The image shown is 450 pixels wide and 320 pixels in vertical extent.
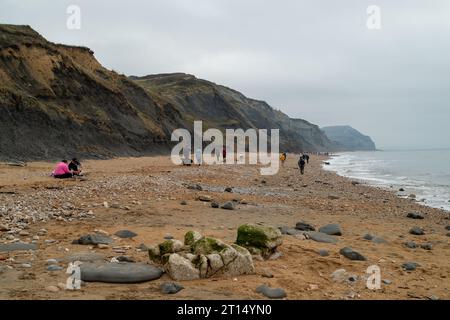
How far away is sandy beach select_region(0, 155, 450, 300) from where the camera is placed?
7.31m

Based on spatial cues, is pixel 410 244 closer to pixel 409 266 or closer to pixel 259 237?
pixel 409 266

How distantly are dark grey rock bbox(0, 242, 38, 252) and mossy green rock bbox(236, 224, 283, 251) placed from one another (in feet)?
14.8

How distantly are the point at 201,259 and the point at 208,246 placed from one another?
0.36m

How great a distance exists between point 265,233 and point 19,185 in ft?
39.1

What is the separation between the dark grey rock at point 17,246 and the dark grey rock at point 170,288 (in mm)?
3794

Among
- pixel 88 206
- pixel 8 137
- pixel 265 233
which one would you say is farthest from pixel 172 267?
pixel 8 137

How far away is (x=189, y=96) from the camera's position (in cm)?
11662

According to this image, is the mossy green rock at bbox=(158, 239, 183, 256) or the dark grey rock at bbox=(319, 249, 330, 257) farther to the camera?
the dark grey rock at bbox=(319, 249, 330, 257)

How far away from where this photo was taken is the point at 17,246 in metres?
9.22

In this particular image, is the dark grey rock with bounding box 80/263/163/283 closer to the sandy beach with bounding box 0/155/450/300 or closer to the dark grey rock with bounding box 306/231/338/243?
the sandy beach with bounding box 0/155/450/300

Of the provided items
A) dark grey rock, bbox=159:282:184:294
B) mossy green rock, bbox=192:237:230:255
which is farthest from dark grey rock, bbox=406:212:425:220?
dark grey rock, bbox=159:282:184:294

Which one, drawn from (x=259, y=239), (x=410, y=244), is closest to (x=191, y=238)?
(x=259, y=239)

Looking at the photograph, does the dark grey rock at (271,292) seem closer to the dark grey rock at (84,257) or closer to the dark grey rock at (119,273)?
the dark grey rock at (119,273)
